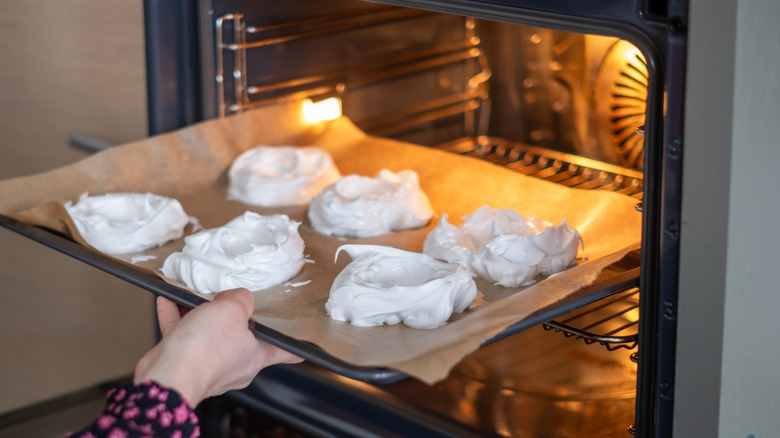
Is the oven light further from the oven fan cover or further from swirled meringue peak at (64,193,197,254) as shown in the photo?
the oven fan cover

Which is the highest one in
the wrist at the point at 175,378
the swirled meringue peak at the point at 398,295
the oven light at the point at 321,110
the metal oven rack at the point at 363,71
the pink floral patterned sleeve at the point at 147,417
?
the metal oven rack at the point at 363,71

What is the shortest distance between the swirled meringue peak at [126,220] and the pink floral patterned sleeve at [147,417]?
42 centimetres

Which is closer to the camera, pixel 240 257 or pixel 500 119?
pixel 240 257

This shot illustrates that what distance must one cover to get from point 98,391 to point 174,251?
588 mm

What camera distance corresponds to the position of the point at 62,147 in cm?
188

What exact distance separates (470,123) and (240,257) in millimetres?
850

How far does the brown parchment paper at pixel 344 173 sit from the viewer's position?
3.17 ft

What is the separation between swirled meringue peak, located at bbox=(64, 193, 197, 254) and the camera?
→ 1.28 meters

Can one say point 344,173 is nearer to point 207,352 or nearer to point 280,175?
point 280,175

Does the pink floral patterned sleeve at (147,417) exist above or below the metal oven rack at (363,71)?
below

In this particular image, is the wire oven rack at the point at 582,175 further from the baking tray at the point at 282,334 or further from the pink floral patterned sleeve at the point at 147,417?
the pink floral patterned sleeve at the point at 147,417

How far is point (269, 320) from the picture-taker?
1.05 metres

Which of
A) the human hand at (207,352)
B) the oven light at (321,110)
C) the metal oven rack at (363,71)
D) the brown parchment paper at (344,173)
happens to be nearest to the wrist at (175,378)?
the human hand at (207,352)

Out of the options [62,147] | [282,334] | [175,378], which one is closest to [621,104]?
[282,334]
